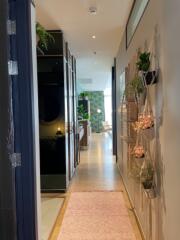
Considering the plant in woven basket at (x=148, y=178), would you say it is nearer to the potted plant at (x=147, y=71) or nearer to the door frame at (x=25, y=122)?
the potted plant at (x=147, y=71)

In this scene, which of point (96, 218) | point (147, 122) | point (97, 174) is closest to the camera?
point (147, 122)

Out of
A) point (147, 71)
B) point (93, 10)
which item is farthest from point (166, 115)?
point (93, 10)

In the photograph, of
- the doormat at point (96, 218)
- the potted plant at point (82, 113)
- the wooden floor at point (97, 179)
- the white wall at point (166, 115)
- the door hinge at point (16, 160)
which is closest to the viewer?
the white wall at point (166, 115)

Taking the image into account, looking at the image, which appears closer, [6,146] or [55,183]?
[6,146]

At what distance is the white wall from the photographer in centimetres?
176

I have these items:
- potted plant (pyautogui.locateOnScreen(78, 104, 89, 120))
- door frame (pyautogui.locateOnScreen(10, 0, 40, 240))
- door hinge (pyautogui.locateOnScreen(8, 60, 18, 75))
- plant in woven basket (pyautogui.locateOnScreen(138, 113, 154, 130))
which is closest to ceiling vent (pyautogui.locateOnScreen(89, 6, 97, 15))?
door frame (pyautogui.locateOnScreen(10, 0, 40, 240))

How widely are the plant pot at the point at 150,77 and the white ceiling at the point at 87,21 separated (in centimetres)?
171

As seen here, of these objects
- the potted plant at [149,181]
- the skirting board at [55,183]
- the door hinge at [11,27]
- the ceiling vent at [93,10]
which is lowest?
the skirting board at [55,183]

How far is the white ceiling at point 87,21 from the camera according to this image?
12.2 feet

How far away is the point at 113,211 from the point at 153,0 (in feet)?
9.19

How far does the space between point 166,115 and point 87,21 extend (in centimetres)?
288

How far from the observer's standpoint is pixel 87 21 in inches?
175

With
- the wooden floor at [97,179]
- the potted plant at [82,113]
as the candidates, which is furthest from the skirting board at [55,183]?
the potted plant at [82,113]

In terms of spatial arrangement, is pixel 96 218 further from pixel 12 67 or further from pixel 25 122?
pixel 12 67
